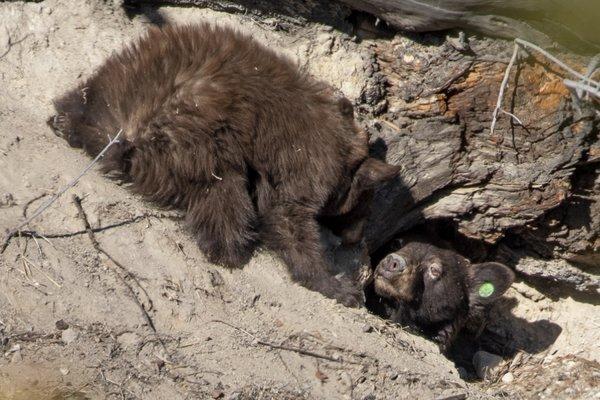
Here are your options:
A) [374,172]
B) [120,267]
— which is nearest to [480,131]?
[374,172]

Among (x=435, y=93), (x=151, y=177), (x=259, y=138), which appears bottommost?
(x=151, y=177)

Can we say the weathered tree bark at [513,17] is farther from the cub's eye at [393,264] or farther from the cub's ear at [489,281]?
the cub's ear at [489,281]

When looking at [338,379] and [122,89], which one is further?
[122,89]

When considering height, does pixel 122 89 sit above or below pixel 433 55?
below

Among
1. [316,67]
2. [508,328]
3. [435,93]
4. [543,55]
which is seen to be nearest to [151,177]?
[316,67]

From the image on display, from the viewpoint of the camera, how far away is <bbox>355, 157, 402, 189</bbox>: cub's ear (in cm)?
645

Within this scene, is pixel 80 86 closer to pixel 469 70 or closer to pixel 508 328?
pixel 469 70

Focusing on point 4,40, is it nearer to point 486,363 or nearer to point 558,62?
point 558,62

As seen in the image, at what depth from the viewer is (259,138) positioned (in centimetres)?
600

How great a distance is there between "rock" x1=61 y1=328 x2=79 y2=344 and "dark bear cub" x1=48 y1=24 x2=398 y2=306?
4.41 feet

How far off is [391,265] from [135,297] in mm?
2661

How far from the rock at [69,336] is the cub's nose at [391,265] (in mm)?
3104

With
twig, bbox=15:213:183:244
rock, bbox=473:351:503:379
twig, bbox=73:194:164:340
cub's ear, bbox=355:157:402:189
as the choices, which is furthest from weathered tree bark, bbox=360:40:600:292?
twig, bbox=73:194:164:340

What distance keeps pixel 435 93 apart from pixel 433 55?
33cm
